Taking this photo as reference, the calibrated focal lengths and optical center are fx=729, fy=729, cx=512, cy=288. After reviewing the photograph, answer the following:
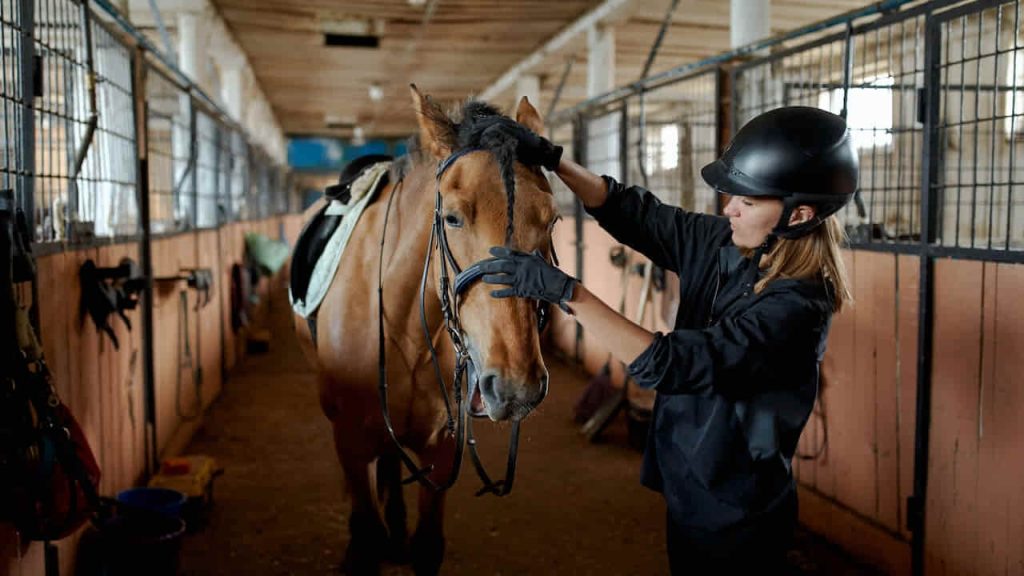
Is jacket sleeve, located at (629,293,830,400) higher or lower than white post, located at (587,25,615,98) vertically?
lower

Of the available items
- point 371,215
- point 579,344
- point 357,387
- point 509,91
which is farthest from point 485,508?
point 509,91

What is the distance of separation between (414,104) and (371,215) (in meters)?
0.74

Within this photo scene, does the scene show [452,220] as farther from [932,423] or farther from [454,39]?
[454,39]

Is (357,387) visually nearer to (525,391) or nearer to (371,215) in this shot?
(371,215)

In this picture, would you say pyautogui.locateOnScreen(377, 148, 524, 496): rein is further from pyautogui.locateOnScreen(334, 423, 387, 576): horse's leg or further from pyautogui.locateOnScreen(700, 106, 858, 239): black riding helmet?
pyautogui.locateOnScreen(700, 106, 858, 239): black riding helmet

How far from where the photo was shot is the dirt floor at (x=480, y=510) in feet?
9.68

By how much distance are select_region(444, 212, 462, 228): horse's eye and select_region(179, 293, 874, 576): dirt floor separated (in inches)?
25.3

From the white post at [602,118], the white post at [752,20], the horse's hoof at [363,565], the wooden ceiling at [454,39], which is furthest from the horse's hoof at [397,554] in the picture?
the wooden ceiling at [454,39]

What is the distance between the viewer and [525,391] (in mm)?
1459

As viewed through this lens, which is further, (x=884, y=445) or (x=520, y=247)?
(x=884, y=445)

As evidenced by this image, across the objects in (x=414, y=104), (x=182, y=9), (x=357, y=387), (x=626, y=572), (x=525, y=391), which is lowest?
(x=626, y=572)

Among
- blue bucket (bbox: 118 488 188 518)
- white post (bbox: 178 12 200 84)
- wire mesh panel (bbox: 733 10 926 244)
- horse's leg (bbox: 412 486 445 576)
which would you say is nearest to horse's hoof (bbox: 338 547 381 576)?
horse's leg (bbox: 412 486 445 576)

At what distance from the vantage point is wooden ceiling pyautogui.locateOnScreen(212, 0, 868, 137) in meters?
7.70

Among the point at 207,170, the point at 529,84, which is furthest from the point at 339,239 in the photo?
the point at 529,84
